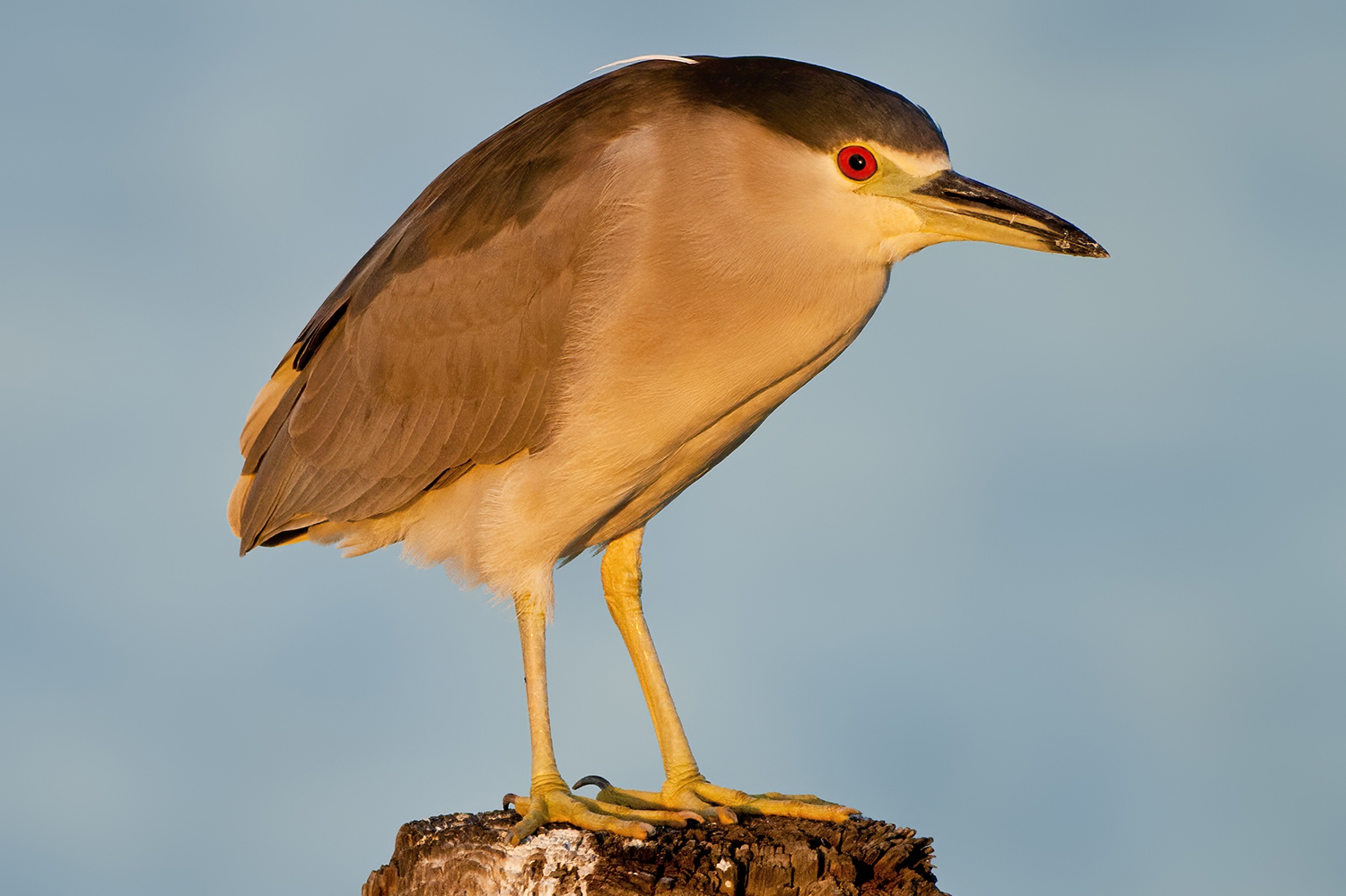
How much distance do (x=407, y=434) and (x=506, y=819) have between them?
172cm

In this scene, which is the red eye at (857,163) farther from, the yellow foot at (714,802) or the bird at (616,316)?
the yellow foot at (714,802)

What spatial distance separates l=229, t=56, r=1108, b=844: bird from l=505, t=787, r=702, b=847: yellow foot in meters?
0.01

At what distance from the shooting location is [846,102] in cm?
499

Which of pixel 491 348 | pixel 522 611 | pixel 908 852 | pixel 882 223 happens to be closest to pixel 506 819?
pixel 522 611

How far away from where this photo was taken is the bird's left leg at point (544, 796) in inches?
201

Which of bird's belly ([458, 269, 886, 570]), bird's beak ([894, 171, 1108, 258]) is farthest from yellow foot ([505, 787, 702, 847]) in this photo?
bird's beak ([894, 171, 1108, 258])

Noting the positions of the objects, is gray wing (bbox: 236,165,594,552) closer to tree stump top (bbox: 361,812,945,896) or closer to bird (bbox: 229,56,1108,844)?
bird (bbox: 229,56,1108,844)

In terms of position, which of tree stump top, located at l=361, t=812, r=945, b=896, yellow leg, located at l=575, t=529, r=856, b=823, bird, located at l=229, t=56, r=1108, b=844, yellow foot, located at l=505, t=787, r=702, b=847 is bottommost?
tree stump top, located at l=361, t=812, r=945, b=896

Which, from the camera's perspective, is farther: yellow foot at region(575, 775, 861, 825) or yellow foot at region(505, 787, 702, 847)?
yellow foot at region(575, 775, 861, 825)

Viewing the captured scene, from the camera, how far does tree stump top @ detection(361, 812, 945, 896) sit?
451 centimetres

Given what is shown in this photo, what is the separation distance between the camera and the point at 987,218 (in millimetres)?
5000

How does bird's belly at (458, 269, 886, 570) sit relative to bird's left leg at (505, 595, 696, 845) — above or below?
above

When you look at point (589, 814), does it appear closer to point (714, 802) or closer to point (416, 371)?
point (714, 802)

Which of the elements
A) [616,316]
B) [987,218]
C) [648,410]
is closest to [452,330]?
[616,316]
